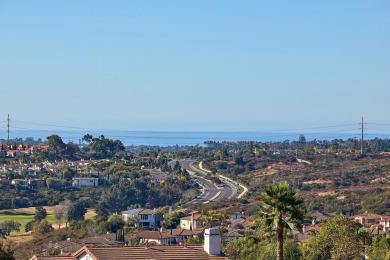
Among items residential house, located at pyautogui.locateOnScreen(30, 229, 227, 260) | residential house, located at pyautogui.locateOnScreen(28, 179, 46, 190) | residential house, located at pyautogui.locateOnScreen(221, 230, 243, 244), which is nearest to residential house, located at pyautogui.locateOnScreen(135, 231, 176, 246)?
residential house, located at pyautogui.locateOnScreen(221, 230, 243, 244)

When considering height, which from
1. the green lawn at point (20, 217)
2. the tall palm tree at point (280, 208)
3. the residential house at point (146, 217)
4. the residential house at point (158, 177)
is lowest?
the green lawn at point (20, 217)

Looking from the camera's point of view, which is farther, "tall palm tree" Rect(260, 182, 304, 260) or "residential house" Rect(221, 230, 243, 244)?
"residential house" Rect(221, 230, 243, 244)

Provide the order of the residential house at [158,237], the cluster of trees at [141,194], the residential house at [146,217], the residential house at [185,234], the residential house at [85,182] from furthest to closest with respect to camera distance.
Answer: the residential house at [85,182], the cluster of trees at [141,194], the residential house at [146,217], the residential house at [185,234], the residential house at [158,237]

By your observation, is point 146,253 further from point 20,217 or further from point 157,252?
point 20,217

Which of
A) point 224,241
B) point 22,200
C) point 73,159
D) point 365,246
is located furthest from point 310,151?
point 365,246

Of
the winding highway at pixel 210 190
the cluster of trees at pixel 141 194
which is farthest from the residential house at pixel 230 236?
the winding highway at pixel 210 190

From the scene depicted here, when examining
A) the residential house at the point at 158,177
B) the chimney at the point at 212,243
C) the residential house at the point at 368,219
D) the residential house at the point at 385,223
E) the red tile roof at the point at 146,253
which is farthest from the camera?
the residential house at the point at 158,177

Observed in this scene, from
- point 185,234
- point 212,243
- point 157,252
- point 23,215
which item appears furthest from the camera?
point 23,215

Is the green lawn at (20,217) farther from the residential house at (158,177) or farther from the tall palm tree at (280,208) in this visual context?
the tall palm tree at (280,208)

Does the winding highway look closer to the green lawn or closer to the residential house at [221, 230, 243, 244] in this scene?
the green lawn

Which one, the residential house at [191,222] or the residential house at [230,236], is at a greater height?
the residential house at [230,236]

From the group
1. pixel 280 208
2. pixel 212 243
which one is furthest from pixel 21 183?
pixel 280 208

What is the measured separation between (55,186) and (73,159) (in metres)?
39.8

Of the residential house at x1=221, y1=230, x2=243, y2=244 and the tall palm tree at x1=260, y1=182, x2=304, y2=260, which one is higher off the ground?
the tall palm tree at x1=260, y1=182, x2=304, y2=260
